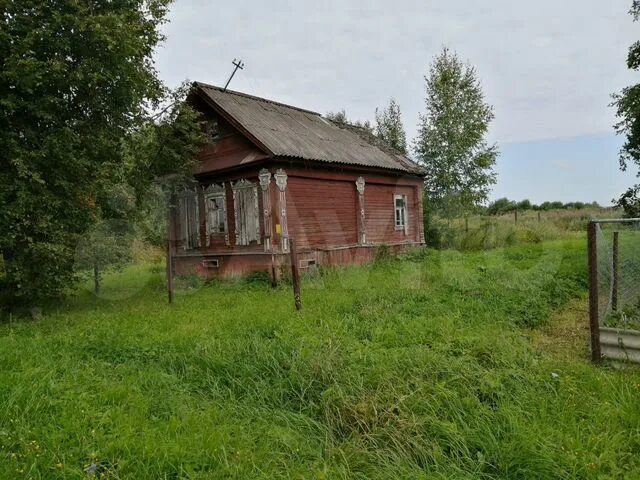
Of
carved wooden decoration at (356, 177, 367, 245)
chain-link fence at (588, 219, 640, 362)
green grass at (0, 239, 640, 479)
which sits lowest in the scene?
green grass at (0, 239, 640, 479)

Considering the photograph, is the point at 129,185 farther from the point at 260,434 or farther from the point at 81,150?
the point at 260,434

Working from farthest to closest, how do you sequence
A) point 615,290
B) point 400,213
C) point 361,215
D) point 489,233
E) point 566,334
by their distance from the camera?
point 489,233
point 400,213
point 361,215
point 615,290
point 566,334

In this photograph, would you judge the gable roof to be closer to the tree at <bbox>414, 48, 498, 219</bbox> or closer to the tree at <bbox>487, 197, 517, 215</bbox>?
the tree at <bbox>414, 48, 498, 219</bbox>

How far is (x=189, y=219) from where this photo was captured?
13953 millimetres

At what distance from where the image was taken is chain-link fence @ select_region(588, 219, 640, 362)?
4.73m

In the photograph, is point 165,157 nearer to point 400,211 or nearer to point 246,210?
point 246,210

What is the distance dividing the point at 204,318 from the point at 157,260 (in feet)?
35.2

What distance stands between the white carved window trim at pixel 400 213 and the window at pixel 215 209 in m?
6.11

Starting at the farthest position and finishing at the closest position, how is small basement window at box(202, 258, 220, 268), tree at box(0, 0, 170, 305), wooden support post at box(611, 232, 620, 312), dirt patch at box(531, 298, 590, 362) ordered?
1. small basement window at box(202, 258, 220, 268)
2. tree at box(0, 0, 170, 305)
3. wooden support post at box(611, 232, 620, 312)
4. dirt patch at box(531, 298, 590, 362)

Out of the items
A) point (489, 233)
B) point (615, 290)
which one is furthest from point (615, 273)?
point (489, 233)

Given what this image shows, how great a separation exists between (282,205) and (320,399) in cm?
822

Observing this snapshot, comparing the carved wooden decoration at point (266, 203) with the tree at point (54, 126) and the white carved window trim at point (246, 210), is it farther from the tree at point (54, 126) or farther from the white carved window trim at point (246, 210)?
the tree at point (54, 126)

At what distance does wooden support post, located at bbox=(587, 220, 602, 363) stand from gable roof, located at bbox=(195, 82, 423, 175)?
7.83m

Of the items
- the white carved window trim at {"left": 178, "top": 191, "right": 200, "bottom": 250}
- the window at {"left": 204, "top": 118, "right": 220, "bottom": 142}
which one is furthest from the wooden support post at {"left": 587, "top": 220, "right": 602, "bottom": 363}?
the white carved window trim at {"left": 178, "top": 191, "right": 200, "bottom": 250}
